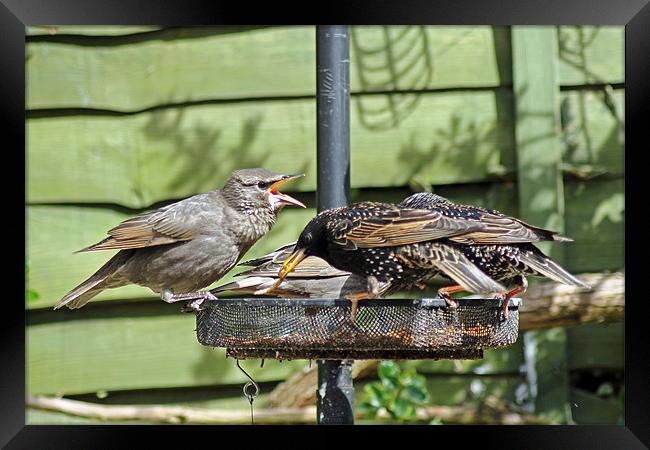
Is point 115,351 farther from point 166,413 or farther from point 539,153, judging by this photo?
point 539,153

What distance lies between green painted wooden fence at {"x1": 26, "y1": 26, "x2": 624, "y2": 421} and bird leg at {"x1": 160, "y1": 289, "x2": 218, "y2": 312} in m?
1.01

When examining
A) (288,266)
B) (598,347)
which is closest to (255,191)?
(288,266)

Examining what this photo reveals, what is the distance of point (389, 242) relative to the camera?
8.85 feet

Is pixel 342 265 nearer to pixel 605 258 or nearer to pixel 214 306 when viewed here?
pixel 214 306

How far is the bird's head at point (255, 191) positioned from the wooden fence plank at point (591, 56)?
5.88 ft

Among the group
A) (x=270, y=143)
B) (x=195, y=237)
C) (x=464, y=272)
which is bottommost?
(x=464, y=272)

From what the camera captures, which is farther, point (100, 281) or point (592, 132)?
point (592, 132)

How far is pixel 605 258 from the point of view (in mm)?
4605

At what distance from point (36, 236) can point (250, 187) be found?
4.84 ft

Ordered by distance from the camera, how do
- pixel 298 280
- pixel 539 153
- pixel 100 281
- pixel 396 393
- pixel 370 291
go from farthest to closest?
pixel 539 153, pixel 396 393, pixel 100 281, pixel 298 280, pixel 370 291

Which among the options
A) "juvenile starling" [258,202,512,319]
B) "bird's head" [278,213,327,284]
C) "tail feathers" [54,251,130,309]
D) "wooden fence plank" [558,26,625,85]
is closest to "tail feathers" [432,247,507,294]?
"juvenile starling" [258,202,512,319]
